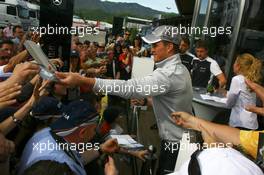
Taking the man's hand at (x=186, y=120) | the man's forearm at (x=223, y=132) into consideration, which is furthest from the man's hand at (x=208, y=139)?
the man's hand at (x=186, y=120)

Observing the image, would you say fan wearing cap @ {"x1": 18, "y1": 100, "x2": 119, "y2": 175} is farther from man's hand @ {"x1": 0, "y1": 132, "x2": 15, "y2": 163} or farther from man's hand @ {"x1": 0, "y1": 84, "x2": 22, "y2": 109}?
man's hand @ {"x1": 0, "y1": 84, "x2": 22, "y2": 109}

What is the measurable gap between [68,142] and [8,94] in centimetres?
A: 47

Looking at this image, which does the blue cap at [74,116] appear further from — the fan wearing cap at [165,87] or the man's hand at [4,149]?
the fan wearing cap at [165,87]

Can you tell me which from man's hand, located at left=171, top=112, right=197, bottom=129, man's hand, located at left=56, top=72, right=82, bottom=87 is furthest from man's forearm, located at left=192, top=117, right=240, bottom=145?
man's hand, located at left=56, top=72, right=82, bottom=87

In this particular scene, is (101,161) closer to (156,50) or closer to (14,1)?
(156,50)

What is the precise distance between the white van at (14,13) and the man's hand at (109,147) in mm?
20552

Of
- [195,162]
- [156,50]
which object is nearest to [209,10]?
[156,50]

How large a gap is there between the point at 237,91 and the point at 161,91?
1.97 metres

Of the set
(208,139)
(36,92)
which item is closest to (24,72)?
(36,92)

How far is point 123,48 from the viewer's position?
39.2 ft

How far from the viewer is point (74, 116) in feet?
7.80

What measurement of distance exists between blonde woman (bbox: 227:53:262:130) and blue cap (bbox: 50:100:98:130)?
Result: 2792 millimetres

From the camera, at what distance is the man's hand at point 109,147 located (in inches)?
113

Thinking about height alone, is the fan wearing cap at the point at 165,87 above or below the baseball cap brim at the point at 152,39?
below
